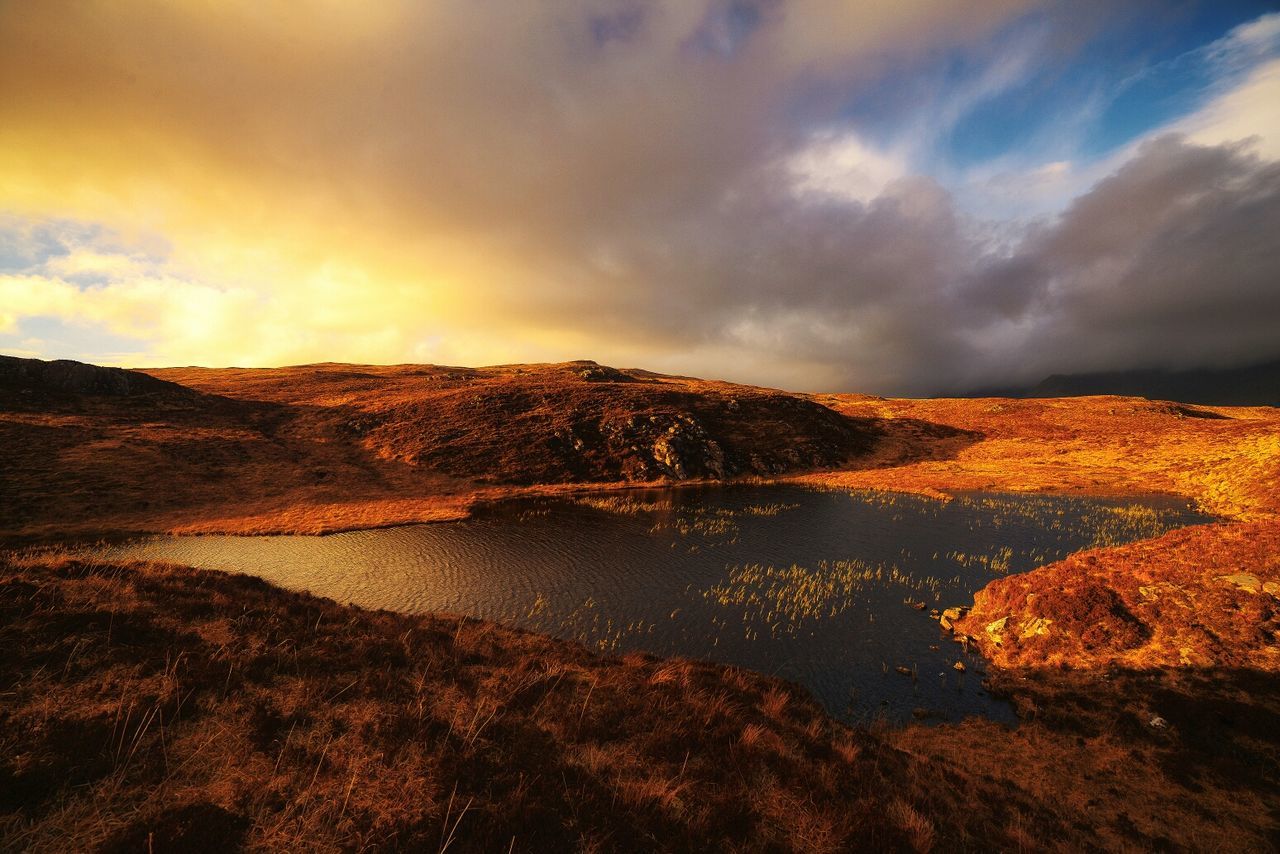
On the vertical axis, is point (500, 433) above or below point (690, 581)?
above

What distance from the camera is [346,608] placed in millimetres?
18391

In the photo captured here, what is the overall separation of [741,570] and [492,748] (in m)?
24.9

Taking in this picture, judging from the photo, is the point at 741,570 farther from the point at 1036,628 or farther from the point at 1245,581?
the point at 1245,581

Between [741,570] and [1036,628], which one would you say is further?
[741,570]

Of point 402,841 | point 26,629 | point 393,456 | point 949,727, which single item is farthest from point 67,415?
point 949,727

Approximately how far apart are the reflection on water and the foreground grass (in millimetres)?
4439

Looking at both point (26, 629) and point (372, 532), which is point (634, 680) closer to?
point (26, 629)

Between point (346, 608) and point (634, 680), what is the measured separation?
12080 millimetres

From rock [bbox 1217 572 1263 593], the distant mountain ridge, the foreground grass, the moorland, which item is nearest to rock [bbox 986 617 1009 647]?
the moorland

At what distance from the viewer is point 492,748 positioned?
9711 mm

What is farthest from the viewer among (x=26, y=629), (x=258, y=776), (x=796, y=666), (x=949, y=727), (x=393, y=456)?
(x=393, y=456)

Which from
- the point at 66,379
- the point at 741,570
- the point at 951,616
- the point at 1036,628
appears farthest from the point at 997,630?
the point at 66,379

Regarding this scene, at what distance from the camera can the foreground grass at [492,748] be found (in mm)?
7504

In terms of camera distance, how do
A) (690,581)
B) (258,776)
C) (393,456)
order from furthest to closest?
(393,456)
(690,581)
(258,776)
